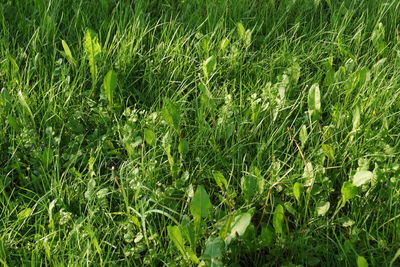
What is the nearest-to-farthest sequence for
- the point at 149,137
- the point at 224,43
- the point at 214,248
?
the point at 214,248 → the point at 149,137 → the point at 224,43

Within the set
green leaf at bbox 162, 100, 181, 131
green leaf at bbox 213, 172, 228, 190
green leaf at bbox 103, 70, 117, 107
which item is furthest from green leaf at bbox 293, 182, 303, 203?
green leaf at bbox 103, 70, 117, 107

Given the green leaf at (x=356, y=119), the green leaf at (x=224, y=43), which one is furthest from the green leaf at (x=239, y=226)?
the green leaf at (x=224, y=43)

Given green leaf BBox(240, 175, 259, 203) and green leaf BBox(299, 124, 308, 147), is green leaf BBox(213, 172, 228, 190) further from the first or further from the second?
green leaf BBox(299, 124, 308, 147)

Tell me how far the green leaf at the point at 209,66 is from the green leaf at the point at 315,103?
43cm

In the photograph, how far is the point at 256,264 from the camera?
1879 millimetres

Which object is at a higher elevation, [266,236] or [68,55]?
[68,55]

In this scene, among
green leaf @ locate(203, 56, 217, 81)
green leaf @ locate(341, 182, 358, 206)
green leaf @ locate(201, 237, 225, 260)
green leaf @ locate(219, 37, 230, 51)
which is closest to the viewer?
green leaf @ locate(201, 237, 225, 260)

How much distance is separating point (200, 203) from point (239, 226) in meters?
0.14

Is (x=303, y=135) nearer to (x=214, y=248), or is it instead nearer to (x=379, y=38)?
(x=214, y=248)

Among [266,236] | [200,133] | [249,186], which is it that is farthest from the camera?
[200,133]

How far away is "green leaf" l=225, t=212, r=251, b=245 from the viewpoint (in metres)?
1.74

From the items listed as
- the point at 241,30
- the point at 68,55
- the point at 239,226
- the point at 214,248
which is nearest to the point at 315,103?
the point at 241,30

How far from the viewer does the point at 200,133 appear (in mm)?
2252

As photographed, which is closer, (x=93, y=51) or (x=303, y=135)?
(x=303, y=135)
